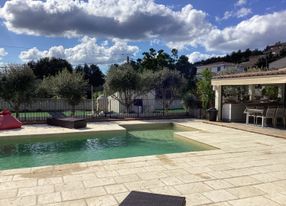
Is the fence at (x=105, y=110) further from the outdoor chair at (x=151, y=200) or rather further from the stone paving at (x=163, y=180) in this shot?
the outdoor chair at (x=151, y=200)

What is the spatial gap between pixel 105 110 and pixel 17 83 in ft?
23.9

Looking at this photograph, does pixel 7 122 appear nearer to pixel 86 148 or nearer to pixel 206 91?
pixel 86 148

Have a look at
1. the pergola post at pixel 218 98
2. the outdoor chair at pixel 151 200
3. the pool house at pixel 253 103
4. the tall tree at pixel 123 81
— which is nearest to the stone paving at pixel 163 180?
the outdoor chair at pixel 151 200

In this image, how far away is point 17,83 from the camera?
1447 cm

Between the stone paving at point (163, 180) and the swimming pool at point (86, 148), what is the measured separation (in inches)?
80.1

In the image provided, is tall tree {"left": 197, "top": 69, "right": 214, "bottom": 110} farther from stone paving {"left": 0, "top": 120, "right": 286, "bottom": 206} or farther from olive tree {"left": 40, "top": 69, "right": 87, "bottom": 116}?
stone paving {"left": 0, "top": 120, "right": 286, "bottom": 206}

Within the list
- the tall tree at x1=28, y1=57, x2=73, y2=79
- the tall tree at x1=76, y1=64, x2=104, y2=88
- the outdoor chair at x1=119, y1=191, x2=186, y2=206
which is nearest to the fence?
the outdoor chair at x1=119, y1=191, x2=186, y2=206

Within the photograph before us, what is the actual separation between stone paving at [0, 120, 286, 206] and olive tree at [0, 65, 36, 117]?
30.1 ft

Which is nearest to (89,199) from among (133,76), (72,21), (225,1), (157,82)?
(225,1)

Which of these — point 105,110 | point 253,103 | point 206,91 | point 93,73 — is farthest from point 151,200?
point 93,73

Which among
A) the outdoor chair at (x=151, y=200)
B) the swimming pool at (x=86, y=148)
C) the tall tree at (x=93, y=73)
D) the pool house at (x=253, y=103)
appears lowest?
the swimming pool at (x=86, y=148)

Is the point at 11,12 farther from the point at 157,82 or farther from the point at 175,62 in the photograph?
the point at 175,62

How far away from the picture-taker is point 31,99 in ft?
50.3

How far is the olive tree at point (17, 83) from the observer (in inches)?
568
